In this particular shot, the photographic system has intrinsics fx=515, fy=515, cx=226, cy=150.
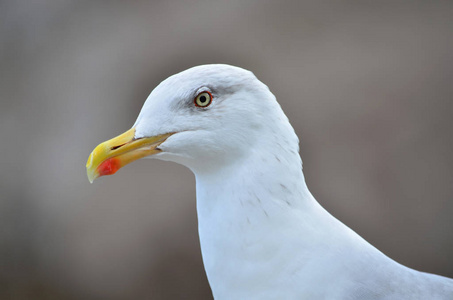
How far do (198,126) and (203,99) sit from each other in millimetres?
53

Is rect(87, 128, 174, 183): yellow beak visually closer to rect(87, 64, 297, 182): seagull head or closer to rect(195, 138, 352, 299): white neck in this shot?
rect(87, 64, 297, 182): seagull head

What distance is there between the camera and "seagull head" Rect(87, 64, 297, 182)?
958mm

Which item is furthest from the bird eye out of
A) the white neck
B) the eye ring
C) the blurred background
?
the blurred background

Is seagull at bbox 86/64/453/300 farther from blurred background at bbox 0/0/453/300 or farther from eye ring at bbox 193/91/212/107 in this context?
blurred background at bbox 0/0/453/300

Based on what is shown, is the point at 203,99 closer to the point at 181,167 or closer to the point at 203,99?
the point at 203,99

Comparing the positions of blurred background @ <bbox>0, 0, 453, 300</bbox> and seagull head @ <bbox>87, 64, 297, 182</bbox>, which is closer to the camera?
seagull head @ <bbox>87, 64, 297, 182</bbox>

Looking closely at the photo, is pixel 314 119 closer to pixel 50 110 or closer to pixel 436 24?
pixel 436 24

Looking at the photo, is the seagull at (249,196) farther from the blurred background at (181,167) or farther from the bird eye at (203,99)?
the blurred background at (181,167)

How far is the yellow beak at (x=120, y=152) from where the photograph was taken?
956 mm

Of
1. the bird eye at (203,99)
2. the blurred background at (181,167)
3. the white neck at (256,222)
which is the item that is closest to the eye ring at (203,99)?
the bird eye at (203,99)

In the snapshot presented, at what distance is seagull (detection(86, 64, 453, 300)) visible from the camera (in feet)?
3.11

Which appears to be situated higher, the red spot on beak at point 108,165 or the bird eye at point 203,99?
the bird eye at point 203,99

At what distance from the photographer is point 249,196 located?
0.97m

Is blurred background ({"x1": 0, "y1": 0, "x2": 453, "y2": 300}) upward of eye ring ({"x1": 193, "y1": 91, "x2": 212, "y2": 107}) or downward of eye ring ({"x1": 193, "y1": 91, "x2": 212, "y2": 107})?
downward
